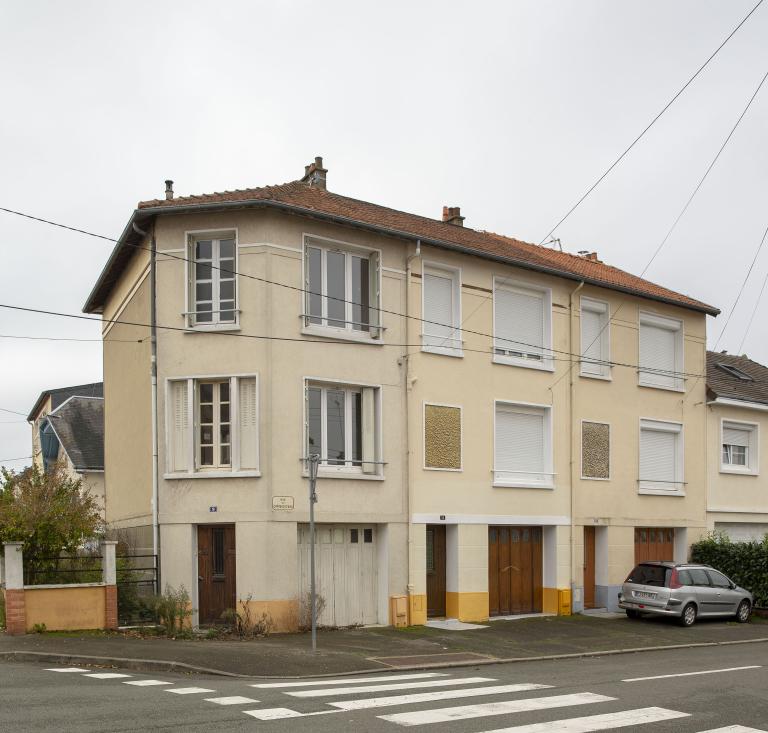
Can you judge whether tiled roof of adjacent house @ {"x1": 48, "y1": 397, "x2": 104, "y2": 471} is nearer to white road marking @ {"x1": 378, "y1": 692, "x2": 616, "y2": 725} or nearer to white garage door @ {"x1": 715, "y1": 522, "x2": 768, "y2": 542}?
white garage door @ {"x1": 715, "y1": 522, "x2": 768, "y2": 542}

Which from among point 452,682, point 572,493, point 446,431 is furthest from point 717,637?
point 452,682

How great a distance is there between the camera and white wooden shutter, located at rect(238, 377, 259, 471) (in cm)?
1911

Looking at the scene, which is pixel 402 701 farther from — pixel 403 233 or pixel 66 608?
pixel 403 233

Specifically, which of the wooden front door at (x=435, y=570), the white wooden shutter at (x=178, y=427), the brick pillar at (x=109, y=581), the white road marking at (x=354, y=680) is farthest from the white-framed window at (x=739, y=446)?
the brick pillar at (x=109, y=581)

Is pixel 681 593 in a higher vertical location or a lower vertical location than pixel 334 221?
lower

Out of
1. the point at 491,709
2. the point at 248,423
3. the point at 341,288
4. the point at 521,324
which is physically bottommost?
the point at 491,709

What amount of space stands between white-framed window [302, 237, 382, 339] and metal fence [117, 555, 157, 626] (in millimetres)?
5602

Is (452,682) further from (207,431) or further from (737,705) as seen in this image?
(207,431)

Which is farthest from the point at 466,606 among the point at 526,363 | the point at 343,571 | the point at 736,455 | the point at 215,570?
the point at 736,455

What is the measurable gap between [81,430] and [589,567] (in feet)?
66.2

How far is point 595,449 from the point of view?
24766 millimetres

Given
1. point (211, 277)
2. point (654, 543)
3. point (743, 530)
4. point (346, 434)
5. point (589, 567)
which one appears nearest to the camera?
point (211, 277)

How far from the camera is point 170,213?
1959 cm

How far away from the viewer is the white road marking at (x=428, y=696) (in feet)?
35.6
